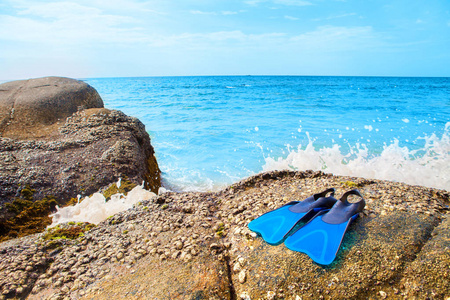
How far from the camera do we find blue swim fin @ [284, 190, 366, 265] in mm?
2076

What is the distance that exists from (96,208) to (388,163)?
687 cm

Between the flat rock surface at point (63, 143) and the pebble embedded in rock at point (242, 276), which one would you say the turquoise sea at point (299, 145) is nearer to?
the flat rock surface at point (63, 143)

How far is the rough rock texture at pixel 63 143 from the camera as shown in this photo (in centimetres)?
372

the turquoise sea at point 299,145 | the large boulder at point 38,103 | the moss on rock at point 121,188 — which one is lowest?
the turquoise sea at point 299,145

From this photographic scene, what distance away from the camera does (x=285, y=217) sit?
2.58 metres

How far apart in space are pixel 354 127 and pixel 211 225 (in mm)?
10490

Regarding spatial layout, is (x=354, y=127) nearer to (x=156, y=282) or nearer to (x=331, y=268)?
(x=331, y=268)

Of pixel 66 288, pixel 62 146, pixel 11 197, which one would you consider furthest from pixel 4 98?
pixel 66 288

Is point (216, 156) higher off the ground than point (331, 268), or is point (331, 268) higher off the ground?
point (331, 268)

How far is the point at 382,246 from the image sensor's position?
2096 mm

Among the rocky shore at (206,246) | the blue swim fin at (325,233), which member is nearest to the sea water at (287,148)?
the rocky shore at (206,246)

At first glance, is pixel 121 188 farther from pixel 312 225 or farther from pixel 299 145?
pixel 299 145

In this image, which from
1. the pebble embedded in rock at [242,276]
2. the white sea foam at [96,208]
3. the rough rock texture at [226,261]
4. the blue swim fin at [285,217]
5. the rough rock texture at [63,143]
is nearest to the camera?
the rough rock texture at [226,261]

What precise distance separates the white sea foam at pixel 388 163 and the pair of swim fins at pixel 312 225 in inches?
154
